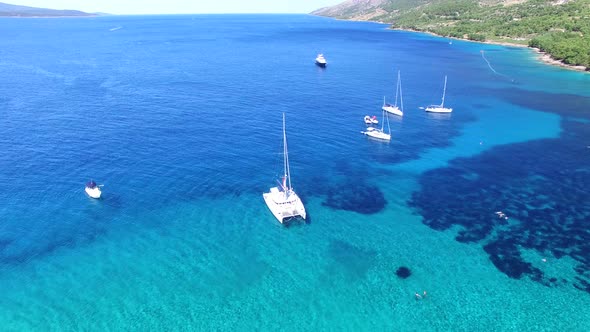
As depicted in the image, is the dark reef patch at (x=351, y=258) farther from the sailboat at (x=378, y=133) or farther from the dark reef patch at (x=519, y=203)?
the sailboat at (x=378, y=133)

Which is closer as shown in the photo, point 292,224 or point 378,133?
point 292,224

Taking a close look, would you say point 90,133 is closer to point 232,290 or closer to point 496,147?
point 232,290

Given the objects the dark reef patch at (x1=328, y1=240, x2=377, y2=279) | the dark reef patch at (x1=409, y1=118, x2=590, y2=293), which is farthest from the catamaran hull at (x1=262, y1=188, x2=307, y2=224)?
the dark reef patch at (x1=409, y1=118, x2=590, y2=293)

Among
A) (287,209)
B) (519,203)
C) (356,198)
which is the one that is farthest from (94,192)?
(519,203)

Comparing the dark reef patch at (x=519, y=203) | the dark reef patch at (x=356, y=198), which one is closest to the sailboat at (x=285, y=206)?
the dark reef patch at (x=356, y=198)

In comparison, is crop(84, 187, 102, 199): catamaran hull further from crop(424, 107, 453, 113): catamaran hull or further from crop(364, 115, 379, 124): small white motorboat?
crop(424, 107, 453, 113): catamaran hull

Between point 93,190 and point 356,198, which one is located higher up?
point 93,190

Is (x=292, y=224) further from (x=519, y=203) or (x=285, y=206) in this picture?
(x=519, y=203)
